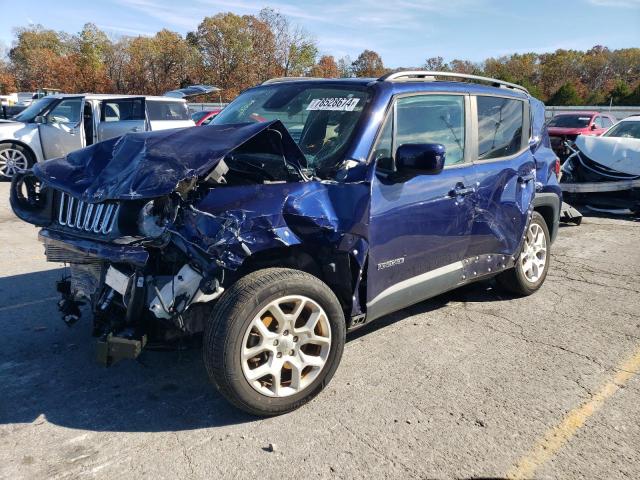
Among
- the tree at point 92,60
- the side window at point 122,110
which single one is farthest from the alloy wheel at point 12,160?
the tree at point 92,60

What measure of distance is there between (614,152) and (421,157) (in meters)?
7.79

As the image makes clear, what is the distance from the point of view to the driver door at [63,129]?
437 inches

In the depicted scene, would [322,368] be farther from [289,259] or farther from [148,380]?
[148,380]

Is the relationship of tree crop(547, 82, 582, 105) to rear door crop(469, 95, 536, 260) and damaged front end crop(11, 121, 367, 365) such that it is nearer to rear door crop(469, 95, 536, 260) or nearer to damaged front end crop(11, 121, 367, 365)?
rear door crop(469, 95, 536, 260)

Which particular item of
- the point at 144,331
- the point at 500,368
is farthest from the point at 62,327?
the point at 500,368

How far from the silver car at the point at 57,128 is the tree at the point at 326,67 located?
46.0m

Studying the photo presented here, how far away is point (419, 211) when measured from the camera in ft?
11.8

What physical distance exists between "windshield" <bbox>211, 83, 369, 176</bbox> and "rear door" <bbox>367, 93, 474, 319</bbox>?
0.82 ft

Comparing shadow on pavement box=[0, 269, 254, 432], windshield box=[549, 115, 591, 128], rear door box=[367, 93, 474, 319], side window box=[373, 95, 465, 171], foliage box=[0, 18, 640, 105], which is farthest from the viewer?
foliage box=[0, 18, 640, 105]

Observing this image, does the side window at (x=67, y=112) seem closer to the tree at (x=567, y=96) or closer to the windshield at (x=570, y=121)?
the windshield at (x=570, y=121)

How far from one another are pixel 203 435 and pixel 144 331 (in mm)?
644

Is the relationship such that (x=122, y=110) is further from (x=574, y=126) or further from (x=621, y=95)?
(x=621, y=95)

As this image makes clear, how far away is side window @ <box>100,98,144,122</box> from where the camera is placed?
452 inches

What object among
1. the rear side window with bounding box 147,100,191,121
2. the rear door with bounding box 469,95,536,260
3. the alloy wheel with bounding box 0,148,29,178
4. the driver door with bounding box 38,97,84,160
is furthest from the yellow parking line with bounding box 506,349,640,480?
the alloy wheel with bounding box 0,148,29,178
